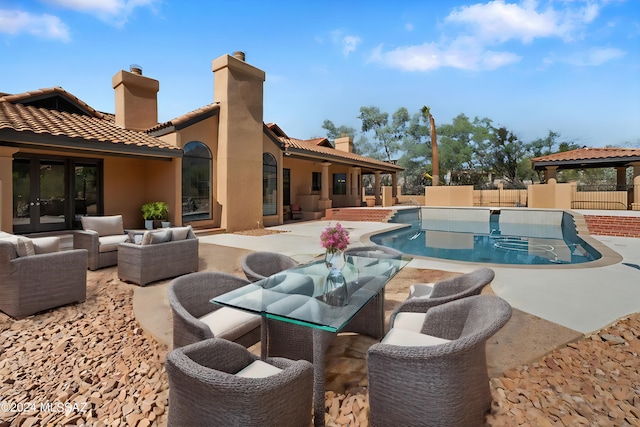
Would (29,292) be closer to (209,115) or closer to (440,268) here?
(440,268)

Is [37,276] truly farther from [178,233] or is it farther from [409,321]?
[409,321]

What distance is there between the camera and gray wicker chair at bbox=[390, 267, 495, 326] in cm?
290

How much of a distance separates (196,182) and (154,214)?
1789 mm

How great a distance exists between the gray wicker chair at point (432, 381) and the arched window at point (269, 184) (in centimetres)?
1177

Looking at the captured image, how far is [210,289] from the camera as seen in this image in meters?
3.07

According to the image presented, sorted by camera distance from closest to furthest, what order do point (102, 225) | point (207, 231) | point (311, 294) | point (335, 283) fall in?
point (311, 294)
point (335, 283)
point (102, 225)
point (207, 231)

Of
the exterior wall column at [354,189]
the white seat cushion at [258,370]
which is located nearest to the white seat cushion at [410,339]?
the white seat cushion at [258,370]

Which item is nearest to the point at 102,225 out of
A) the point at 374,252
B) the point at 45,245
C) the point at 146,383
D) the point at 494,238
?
the point at 45,245

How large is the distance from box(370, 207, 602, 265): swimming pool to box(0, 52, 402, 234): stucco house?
17.7ft

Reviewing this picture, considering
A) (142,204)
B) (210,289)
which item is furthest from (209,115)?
(210,289)

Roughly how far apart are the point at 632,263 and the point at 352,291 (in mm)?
6861

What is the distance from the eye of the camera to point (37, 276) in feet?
13.0

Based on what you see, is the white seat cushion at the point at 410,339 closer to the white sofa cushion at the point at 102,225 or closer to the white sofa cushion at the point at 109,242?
the white sofa cushion at the point at 109,242

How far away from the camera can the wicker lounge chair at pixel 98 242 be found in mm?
5945
